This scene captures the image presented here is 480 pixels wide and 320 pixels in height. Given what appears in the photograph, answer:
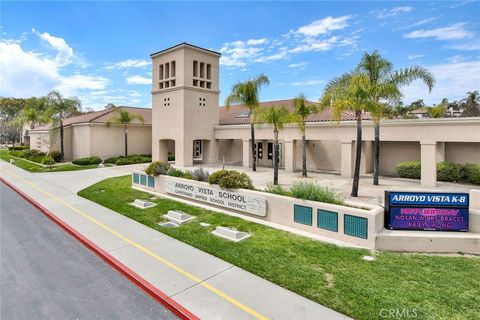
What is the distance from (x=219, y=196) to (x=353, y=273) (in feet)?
22.8

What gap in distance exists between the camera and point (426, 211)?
9148mm

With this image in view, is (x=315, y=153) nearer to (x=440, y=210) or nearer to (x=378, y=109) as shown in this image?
(x=378, y=109)

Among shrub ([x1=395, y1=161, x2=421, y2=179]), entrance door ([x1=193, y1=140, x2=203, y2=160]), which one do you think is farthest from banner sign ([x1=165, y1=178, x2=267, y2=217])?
entrance door ([x1=193, y1=140, x2=203, y2=160])

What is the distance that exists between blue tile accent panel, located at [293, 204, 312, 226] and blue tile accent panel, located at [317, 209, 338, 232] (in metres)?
0.34

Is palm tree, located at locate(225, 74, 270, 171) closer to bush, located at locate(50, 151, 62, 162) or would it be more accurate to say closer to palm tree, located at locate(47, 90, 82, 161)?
palm tree, located at locate(47, 90, 82, 161)

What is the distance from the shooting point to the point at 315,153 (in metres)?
Result: 26.4

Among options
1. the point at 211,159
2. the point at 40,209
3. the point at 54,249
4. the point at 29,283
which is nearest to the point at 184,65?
the point at 211,159

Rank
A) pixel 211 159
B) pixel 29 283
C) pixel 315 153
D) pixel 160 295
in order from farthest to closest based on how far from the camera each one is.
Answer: pixel 211 159
pixel 315 153
pixel 29 283
pixel 160 295

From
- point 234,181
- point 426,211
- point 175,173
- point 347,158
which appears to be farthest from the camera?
point 347,158

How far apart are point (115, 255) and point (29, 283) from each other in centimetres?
197

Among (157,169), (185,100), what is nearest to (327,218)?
(157,169)

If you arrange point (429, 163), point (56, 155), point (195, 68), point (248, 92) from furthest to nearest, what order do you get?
point (56, 155) < point (195, 68) < point (248, 92) < point (429, 163)

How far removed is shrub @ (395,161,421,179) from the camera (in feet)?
66.6

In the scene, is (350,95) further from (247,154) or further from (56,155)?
(56,155)
